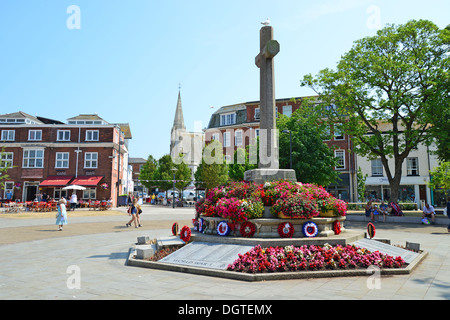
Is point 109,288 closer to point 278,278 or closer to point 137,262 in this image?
point 137,262

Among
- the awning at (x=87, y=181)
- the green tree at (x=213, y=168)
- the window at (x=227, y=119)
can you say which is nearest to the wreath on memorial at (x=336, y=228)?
the awning at (x=87, y=181)

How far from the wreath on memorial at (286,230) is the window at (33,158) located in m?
40.4

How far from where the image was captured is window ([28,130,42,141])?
135 ft

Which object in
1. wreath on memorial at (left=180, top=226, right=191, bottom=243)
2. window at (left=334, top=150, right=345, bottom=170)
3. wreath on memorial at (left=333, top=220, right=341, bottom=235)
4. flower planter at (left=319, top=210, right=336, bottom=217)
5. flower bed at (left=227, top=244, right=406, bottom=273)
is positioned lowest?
flower bed at (left=227, top=244, right=406, bottom=273)

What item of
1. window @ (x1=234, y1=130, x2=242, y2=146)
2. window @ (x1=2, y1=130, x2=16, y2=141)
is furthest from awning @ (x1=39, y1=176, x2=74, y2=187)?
window @ (x1=234, y1=130, x2=242, y2=146)

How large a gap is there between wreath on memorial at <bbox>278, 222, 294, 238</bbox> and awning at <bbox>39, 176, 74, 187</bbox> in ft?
119

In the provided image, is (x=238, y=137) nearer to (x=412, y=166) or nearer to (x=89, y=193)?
(x=89, y=193)

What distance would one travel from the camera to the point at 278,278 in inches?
271

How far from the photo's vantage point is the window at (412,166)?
41969 mm

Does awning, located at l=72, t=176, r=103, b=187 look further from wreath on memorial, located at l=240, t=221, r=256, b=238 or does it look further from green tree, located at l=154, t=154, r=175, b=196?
wreath on memorial, located at l=240, t=221, r=256, b=238

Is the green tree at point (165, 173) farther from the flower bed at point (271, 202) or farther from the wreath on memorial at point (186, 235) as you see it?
the wreath on memorial at point (186, 235)
